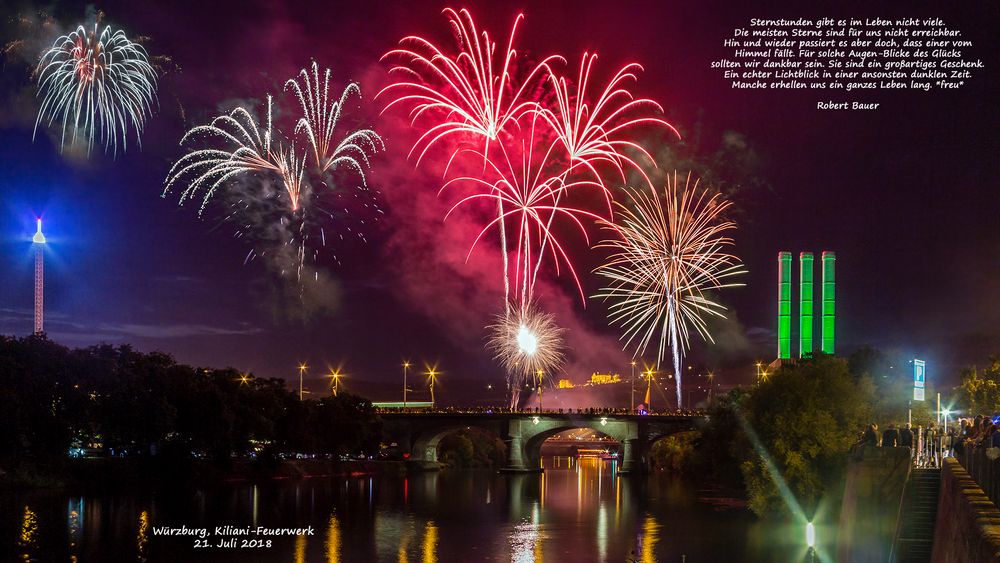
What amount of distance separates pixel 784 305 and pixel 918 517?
15777cm

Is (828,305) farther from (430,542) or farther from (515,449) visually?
(430,542)

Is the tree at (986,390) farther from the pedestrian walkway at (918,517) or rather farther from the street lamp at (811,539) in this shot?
the pedestrian walkway at (918,517)

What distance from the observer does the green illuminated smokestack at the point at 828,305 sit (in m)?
181

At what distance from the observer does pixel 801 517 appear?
70312 mm

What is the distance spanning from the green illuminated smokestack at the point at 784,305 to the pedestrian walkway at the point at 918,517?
153 metres

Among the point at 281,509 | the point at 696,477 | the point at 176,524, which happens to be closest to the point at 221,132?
the point at 176,524

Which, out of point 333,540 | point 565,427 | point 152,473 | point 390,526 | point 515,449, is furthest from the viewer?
point 565,427

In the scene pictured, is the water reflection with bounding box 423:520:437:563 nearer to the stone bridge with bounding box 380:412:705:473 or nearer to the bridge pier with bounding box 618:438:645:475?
the bridge pier with bounding box 618:438:645:475

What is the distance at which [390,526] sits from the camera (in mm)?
76875

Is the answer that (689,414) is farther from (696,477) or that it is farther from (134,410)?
(134,410)

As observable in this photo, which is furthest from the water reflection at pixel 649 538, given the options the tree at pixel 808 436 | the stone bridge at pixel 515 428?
the stone bridge at pixel 515 428

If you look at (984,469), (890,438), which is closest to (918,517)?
(890,438)

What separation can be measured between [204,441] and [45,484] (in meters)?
20.7

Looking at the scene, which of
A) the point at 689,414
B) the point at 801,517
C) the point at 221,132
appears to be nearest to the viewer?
the point at 221,132
